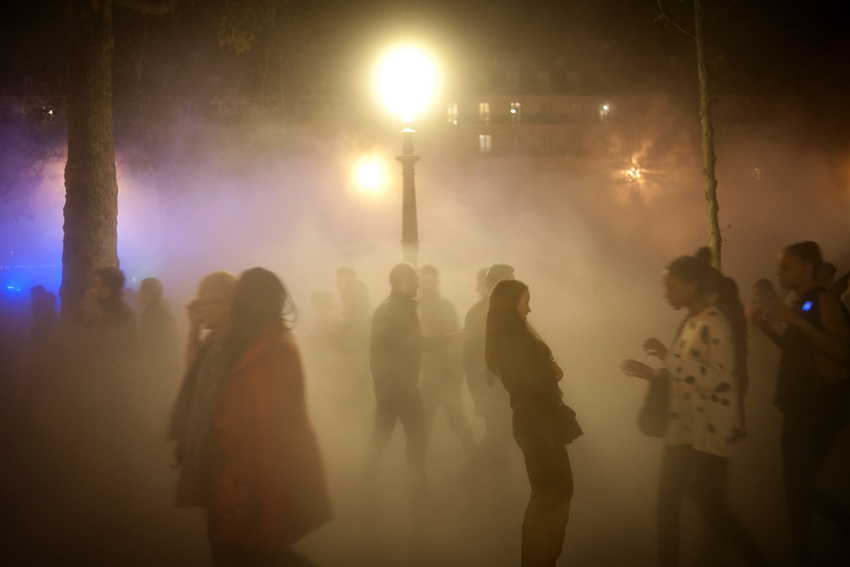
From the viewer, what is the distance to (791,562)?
3.62m

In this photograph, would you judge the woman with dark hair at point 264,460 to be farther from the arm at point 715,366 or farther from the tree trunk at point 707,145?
the tree trunk at point 707,145

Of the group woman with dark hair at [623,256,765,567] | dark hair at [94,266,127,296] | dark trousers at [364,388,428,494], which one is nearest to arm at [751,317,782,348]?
woman with dark hair at [623,256,765,567]

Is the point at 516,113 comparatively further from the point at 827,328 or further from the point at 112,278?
the point at 827,328

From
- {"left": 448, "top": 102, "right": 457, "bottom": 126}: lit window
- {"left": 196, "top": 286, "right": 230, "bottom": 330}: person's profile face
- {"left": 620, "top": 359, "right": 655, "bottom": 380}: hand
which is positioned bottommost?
{"left": 620, "top": 359, "right": 655, "bottom": 380}: hand

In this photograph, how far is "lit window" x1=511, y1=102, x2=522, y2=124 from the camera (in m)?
46.6

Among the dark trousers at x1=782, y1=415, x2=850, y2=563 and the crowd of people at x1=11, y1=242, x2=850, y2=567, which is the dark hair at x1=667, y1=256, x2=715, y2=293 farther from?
the dark trousers at x1=782, y1=415, x2=850, y2=563

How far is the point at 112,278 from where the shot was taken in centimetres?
547

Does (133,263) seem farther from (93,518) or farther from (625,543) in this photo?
(625,543)

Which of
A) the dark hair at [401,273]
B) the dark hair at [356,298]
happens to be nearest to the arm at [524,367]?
the dark hair at [401,273]

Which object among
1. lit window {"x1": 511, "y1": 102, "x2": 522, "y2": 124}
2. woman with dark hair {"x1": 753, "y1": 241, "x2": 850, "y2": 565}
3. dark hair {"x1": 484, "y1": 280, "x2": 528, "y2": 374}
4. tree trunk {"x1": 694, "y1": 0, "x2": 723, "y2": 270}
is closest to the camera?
dark hair {"x1": 484, "y1": 280, "x2": 528, "y2": 374}

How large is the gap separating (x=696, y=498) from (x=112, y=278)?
5.20 meters

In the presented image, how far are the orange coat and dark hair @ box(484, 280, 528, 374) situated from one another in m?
1.22

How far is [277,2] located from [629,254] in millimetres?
32496

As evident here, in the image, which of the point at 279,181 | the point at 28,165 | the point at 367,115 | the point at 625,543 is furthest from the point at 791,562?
the point at 279,181
